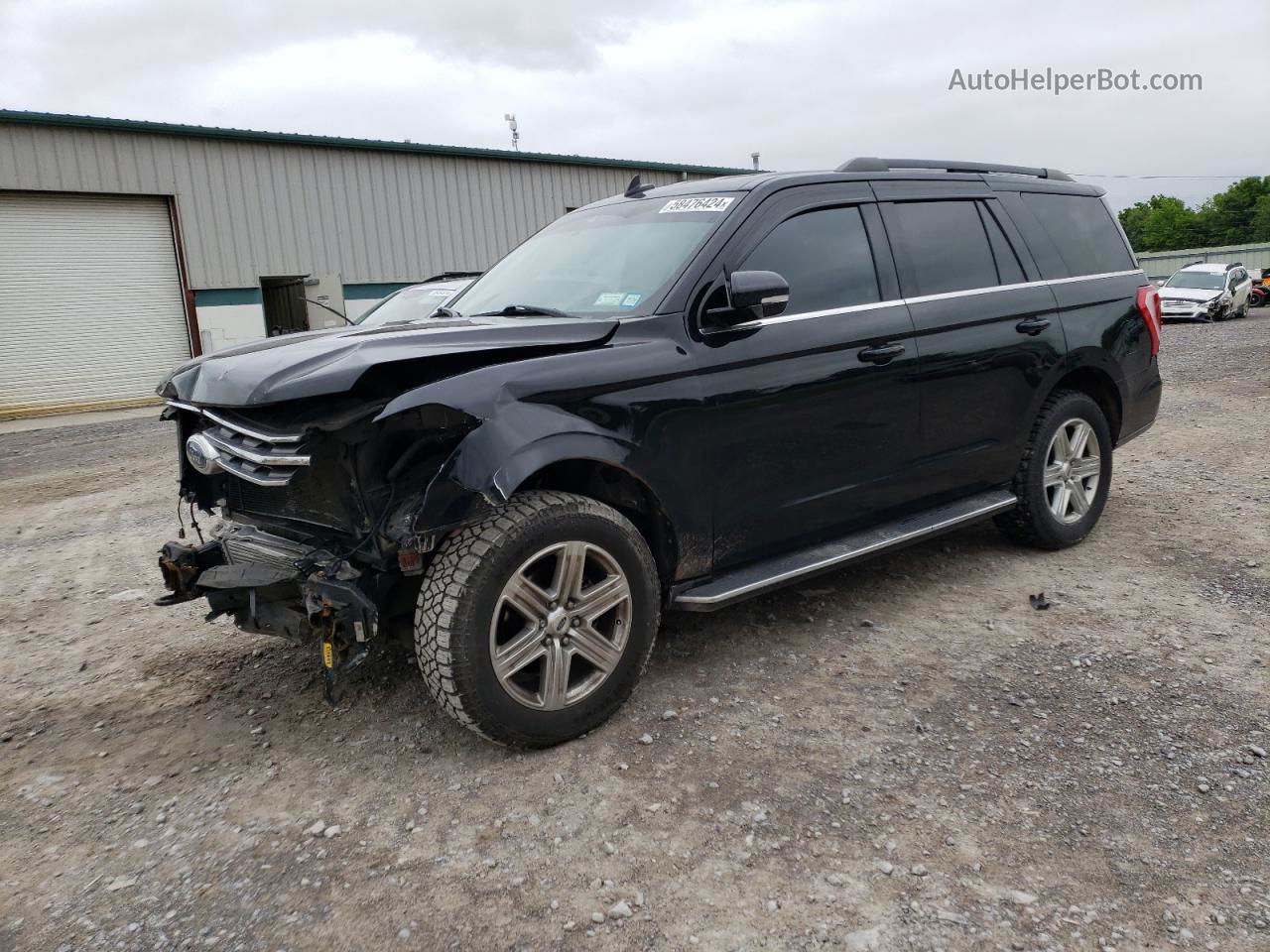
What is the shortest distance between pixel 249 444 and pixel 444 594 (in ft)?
2.70

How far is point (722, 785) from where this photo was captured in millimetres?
2928

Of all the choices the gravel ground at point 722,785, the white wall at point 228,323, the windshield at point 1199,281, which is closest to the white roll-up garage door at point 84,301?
the white wall at point 228,323

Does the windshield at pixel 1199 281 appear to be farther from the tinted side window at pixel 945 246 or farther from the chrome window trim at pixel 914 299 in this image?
the tinted side window at pixel 945 246

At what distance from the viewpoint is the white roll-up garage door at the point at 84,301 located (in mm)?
17000

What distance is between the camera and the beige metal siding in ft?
56.1

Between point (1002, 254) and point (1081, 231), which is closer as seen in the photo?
point (1002, 254)

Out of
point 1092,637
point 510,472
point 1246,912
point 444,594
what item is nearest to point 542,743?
point 444,594

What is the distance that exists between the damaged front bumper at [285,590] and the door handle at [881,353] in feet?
7.20

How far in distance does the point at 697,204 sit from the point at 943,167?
1.59 meters

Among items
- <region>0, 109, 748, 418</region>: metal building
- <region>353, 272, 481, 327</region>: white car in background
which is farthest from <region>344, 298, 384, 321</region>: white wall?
<region>353, 272, 481, 327</region>: white car in background

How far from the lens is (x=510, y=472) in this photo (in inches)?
113

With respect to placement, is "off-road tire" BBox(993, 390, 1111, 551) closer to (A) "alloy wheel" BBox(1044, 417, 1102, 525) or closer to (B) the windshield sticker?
(A) "alloy wheel" BBox(1044, 417, 1102, 525)

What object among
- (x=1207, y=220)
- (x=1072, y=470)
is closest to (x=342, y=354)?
(x=1072, y=470)

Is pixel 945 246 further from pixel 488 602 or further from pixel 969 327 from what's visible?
pixel 488 602
